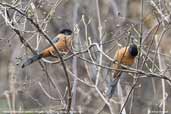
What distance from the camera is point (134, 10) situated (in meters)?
10.9

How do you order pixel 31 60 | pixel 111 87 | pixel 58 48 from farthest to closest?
pixel 58 48 < pixel 111 87 < pixel 31 60

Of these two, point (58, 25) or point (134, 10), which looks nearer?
point (58, 25)

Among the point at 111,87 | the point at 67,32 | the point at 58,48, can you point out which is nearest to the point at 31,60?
the point at 58,48

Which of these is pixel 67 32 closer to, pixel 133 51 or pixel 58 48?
pixel 58 48

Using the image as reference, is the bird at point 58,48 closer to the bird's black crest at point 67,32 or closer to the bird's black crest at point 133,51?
the bird's black crest at point 67,32

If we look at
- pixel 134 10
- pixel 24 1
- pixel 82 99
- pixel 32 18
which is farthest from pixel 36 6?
pixel 134 10

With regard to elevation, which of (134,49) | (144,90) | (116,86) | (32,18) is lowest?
(144,90)

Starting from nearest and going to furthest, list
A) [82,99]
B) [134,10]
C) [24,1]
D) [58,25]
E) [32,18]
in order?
[32,18] → [24,1] → [82,99] → [58,25] → [134,10]

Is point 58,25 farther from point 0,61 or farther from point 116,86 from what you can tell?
point 116,86

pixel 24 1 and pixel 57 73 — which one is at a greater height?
pixel 24 1

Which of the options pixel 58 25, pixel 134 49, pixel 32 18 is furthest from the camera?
pixel 58 25

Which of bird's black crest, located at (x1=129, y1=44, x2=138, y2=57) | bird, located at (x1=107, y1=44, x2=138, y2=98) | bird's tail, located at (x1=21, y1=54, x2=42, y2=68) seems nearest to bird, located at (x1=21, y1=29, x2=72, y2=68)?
bird's tail, located at (x1=21, y1=54, x2=42, y2=68)

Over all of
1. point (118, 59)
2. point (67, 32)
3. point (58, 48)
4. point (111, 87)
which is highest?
point (67, 32)

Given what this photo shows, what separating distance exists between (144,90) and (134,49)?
4.82 metres
